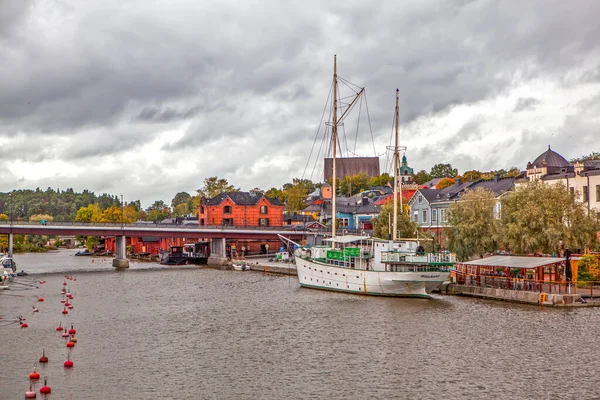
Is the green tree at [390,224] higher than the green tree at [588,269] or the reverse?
higher

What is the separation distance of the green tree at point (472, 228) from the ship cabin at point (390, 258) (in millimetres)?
9906

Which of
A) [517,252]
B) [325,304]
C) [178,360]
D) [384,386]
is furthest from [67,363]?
[517,252]

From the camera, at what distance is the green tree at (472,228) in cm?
7456

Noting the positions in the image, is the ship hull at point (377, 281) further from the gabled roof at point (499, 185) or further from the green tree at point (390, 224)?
the gabled roof at point (499, 185)

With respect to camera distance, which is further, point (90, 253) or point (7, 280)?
point (90, 253)

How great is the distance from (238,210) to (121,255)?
40.0m

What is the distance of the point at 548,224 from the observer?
65625 millimetres

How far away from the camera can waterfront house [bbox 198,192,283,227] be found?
156 meters

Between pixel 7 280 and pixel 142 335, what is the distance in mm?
49111

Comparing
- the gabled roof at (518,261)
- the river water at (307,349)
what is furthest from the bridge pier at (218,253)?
the gabled roof at (518,261)

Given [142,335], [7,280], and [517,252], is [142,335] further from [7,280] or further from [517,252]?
[7,280]

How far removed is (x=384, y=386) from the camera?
3281 cm

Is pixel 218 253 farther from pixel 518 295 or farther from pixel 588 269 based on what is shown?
pixel 588 269

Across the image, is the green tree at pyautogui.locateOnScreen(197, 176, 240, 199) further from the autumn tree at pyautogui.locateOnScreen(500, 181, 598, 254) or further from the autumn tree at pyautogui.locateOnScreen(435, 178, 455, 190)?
the autumn tree at pyautogui.locateOnScreen(500, 181, 598, 254)
